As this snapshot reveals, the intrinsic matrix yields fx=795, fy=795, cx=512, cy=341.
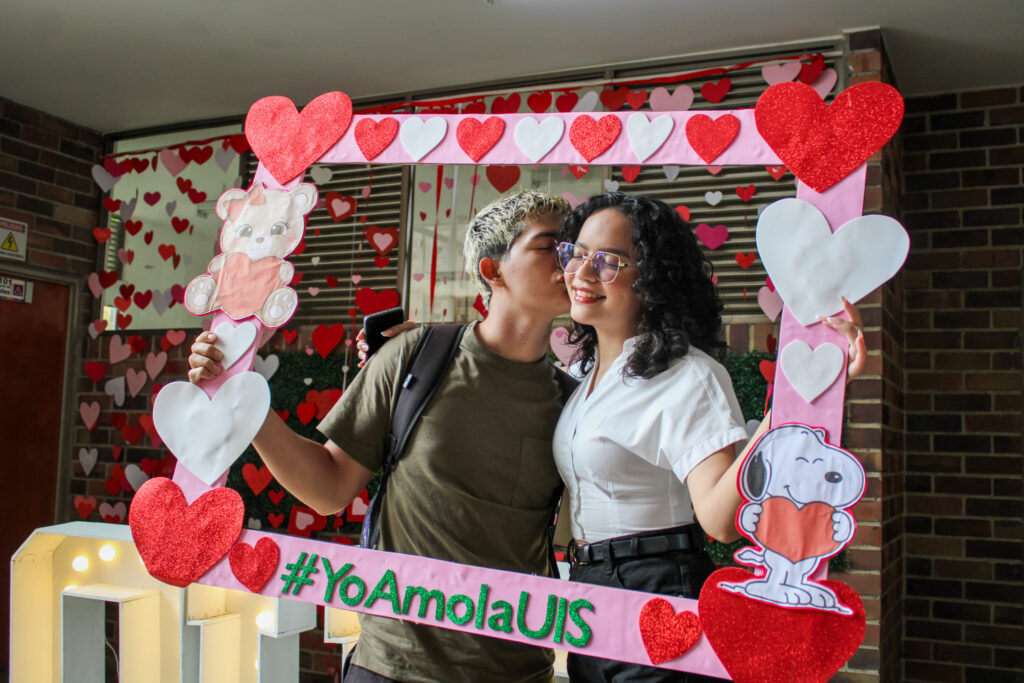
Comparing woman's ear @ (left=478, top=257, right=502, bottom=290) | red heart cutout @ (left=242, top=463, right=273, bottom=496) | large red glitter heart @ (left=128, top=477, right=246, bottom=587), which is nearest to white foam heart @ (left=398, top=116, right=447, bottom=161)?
woman's ear @ (left=478, top=257, right=502, bottom=290)

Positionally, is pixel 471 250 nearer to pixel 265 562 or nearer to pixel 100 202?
pixel 265 562

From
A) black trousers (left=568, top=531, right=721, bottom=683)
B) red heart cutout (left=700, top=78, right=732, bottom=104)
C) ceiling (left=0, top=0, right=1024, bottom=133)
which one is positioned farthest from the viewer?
red heart cutout (left=700, top=78, right=732, bottom=104)

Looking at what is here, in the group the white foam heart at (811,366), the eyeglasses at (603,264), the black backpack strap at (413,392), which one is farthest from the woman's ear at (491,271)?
the white foam heart at (811,366)

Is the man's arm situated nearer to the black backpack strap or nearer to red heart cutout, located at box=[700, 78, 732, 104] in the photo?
the black backpack strap

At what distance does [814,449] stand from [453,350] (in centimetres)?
63

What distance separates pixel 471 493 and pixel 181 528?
0.55m

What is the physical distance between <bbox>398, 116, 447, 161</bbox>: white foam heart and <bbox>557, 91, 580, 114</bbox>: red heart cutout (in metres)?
1.73

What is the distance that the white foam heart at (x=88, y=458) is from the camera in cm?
395

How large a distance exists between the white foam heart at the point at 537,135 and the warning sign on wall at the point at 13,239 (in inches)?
131

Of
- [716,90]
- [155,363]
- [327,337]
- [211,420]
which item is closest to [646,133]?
[211,420]

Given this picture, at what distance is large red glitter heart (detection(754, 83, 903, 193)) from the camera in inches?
45.5

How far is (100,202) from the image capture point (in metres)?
4.19

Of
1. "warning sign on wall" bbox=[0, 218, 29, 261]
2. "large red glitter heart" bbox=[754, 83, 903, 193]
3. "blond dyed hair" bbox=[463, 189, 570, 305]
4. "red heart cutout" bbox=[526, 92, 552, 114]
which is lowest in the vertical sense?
"blond dyed hair" bbox=[463, 189, 570, 305]

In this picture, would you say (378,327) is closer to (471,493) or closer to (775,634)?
(471,493)
